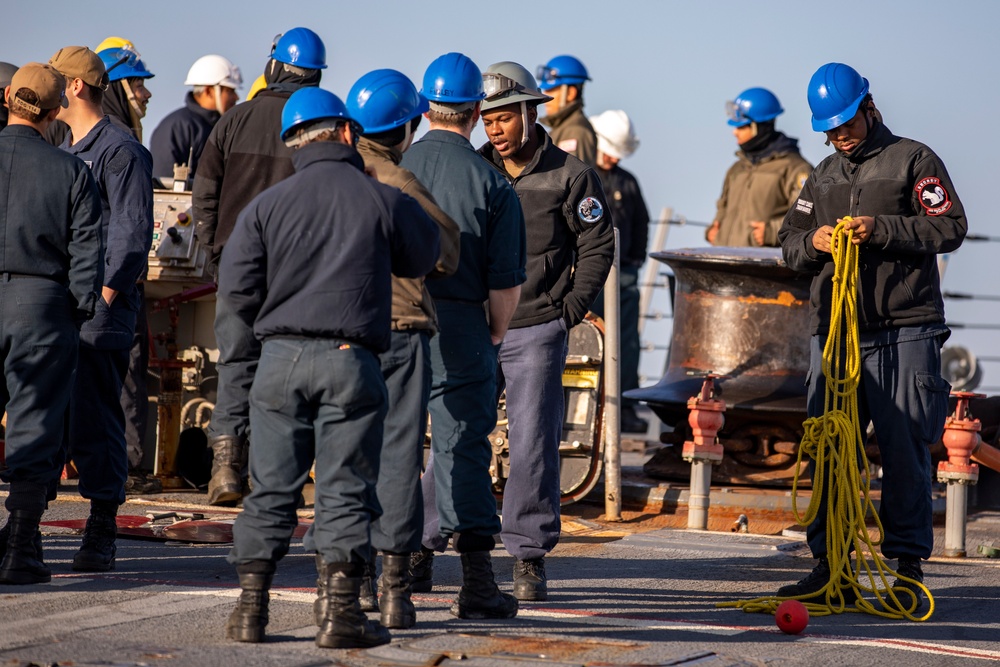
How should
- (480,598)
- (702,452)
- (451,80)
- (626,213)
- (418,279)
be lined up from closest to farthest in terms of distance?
(418,279)
(480,598)
(451,80)
(702,452)
(626,213)

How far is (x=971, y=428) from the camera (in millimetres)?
8672

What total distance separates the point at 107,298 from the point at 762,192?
268 inches

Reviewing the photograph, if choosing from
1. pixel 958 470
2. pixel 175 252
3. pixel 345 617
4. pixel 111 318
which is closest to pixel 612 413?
pixel 958 470

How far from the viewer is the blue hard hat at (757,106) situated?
12500 mm

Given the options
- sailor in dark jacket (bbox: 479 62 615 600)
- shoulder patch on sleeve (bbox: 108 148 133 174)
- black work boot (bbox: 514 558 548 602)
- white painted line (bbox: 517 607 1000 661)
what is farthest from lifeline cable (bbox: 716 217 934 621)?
shoulder patch on sleeve (bbox: 108 148 133 174)

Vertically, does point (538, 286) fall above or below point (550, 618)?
above

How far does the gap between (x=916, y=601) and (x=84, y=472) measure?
3517 millimetres

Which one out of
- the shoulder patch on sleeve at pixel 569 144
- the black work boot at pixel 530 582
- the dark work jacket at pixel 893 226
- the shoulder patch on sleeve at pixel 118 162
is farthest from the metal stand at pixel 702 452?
the shoulder patch on sleeve at pixel 118 162

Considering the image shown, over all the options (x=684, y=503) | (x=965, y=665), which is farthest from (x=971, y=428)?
(x=965, y=665)

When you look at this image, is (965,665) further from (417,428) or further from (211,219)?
(211,219)

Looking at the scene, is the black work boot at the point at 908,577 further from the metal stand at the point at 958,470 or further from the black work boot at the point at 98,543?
the black work boot at the point at 98,543

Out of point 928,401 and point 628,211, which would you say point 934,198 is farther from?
point 628,211

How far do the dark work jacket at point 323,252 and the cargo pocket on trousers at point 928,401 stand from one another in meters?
2.47

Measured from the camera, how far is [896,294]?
658 centimetres
